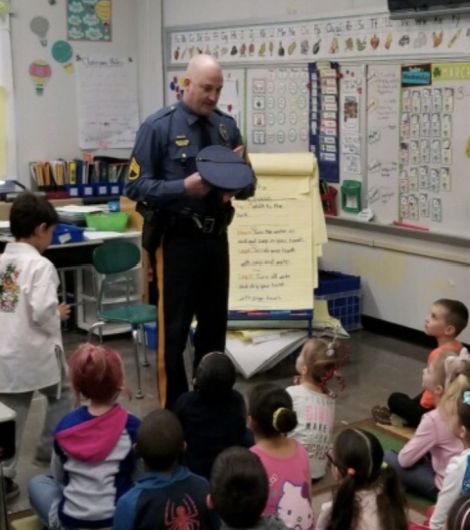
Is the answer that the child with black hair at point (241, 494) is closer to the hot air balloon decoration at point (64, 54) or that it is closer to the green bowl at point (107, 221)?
the green bowl at point (107, 221)

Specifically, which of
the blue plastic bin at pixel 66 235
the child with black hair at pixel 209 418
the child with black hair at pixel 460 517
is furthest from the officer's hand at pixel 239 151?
the child with black hair at pixel 460 517

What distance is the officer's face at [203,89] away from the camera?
3488mm

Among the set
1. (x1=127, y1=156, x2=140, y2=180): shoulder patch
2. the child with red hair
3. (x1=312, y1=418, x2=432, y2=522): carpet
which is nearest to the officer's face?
(x1=127, y1=156, x2=140, y2=180): shoulder patch

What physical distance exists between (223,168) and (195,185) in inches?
5.6

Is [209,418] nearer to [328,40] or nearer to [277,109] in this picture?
[328,40]

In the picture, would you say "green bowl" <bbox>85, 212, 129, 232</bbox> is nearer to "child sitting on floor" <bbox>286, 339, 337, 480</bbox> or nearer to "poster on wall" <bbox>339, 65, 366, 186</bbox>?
"poster on wall" <bbox>339, 65, 366, 186</bbox>

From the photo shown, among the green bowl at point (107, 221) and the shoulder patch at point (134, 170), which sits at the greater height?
the shoulder patch at point (134, 170)

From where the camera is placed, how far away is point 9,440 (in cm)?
270

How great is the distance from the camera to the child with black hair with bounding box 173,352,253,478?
2.88 metres

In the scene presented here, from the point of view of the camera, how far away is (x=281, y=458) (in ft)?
8.48

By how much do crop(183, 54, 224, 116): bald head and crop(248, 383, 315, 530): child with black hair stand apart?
1305 mm

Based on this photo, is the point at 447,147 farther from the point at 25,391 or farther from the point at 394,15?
the point at 25,391

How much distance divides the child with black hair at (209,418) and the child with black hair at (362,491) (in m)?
0.68

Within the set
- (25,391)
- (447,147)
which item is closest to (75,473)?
(25,391)
